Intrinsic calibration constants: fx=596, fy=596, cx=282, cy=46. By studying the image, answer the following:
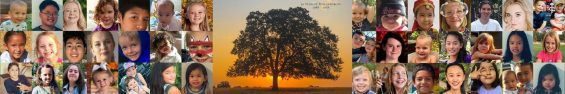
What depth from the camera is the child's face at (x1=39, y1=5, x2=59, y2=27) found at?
482 centimetres

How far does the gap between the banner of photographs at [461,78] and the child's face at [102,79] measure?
2.00 metres

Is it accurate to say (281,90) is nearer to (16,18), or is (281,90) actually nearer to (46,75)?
(46,75)

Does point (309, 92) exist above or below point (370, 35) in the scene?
below

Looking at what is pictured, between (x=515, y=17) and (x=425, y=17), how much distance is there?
2.42 feet

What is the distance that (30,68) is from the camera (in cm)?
488

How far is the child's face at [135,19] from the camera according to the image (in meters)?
4.79

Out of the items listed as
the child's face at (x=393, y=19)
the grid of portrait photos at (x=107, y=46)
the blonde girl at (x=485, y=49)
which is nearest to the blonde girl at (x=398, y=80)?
the child's face at (x=393, y=19)

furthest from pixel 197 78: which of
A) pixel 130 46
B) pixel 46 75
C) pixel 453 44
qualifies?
Answer: pixel 453 44

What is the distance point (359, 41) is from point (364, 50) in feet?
0.27

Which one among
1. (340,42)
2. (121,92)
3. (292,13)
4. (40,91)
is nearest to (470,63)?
(340,42)

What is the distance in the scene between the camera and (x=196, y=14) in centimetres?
480

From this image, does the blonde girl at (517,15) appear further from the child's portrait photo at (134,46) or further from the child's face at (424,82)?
the child's portrait photo at (134,46)

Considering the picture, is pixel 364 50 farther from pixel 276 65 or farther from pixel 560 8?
pixel 560 8

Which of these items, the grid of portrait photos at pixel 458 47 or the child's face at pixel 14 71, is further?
the child's face at pixel 14 71
